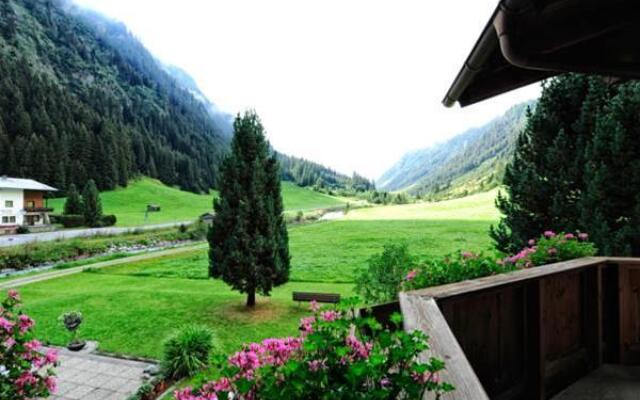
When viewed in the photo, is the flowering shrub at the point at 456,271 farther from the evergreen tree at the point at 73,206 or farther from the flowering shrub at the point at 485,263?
the evergreen tree at the point at 73,206

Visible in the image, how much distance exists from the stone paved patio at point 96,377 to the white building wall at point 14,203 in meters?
36.2

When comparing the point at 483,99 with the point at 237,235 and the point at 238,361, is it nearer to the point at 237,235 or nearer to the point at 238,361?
the point at 238,361

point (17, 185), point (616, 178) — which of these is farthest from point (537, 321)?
point (17, 185)

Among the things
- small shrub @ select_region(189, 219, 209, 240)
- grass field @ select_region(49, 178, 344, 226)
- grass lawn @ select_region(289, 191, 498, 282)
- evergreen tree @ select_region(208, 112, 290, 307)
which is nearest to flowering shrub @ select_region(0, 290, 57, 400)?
evergreen tree @ select_region(208, 112, 290, 307)

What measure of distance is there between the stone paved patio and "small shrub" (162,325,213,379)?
1.82ft

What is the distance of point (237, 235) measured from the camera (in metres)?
10.3

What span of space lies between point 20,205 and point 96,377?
132 feet

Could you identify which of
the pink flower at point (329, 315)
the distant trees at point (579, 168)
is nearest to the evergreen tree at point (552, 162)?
the distant trees at point (579, 168)

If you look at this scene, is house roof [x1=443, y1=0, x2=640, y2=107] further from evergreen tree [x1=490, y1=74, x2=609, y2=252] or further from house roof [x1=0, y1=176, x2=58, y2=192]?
house roof [x1=0, y1=176, x2=58, y2=192]

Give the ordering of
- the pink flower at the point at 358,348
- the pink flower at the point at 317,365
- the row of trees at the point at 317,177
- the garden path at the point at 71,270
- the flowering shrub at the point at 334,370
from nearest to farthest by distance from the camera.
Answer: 1. the flowering shrub at the point at 334,370
2. the pink flower at the point at 317,365
3. the pink flower at the point at 358,348
4. the garden path at the point at 71,270
5. the row of trees at the point at 317,177

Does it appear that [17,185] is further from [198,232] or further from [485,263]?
[485,263]

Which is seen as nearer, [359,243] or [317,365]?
[317,365]

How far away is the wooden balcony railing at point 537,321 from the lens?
7.50 feet

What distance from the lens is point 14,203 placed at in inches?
1422
